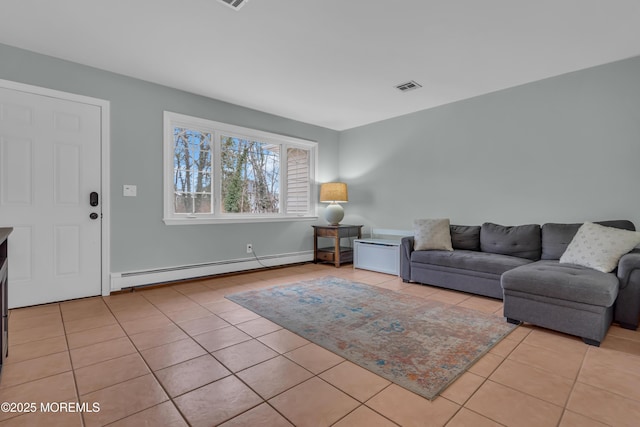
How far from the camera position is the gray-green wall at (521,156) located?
9.89ft

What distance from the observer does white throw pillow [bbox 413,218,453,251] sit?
3.80 m

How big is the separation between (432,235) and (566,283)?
1.67m

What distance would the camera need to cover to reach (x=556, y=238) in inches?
123

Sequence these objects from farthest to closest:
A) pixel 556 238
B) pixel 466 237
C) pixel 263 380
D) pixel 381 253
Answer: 1. pixel 381 253
2. pixel 466 237
3. pixel 556 238
4. pixel 263 380

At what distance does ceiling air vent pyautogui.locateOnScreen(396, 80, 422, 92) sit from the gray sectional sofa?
1.91 meters

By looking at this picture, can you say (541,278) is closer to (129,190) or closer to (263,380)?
(263,380)

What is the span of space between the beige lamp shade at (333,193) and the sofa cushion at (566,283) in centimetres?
296

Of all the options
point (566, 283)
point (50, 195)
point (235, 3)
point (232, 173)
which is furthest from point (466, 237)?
point (50, 195)

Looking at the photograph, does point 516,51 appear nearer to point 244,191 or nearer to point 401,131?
point 401,131

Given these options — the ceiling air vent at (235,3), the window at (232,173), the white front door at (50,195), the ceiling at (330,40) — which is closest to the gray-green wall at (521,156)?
the ceiling at (330,40)

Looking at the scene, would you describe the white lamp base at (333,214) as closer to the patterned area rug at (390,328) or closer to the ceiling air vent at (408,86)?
the patterned area rug at (390,328)

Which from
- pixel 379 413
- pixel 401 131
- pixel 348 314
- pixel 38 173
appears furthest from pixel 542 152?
pixel 38 173

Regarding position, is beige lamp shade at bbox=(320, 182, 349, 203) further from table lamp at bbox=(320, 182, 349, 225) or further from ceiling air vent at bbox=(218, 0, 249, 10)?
ceiling air vent at bbox=(218, 0, 249, 10)

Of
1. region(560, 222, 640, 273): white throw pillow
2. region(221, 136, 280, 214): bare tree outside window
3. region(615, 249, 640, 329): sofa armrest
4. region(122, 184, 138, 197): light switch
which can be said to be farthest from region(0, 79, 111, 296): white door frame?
region(615, 249, 640, 329): sofa armrest
